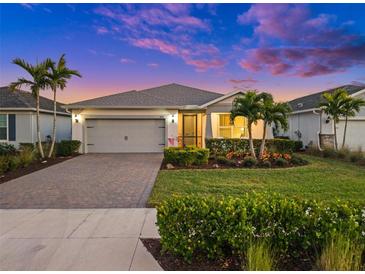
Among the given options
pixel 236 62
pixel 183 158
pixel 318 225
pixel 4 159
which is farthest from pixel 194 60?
pixel 318 225

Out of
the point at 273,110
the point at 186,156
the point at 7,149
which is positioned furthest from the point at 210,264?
the point at 7,149

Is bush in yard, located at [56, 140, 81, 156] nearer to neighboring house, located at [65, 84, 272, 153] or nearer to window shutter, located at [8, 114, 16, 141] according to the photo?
neighboring house, located at [65, 84, 272, 153]

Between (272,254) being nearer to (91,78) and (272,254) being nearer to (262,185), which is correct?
(262,185)

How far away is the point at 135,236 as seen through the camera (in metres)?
4.31

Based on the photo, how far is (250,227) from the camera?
3295 millimetres

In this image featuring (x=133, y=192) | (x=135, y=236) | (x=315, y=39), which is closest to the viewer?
(x=135, y=236)

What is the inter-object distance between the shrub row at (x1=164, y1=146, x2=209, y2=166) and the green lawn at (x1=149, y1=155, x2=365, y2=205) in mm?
1370

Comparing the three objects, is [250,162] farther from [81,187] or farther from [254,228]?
[254,228]

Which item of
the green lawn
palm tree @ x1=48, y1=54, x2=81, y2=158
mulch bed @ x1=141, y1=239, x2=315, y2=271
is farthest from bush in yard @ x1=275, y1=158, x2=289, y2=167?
palm tree @ x1=48, y1=54, x2=81, y2=158

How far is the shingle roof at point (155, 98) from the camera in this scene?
17.0 metres

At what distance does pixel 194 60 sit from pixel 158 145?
6.14 meters

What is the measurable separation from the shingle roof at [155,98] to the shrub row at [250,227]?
46.1ft

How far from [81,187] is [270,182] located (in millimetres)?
5780

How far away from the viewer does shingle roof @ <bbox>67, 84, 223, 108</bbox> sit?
17.0m
